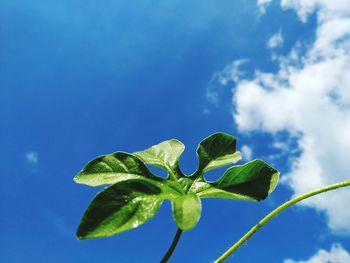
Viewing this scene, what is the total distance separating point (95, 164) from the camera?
2.14m

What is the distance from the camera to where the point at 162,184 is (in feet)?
7.13

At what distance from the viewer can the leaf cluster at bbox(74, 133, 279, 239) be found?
1.72 metres

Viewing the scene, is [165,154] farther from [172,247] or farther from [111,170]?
[172,247]

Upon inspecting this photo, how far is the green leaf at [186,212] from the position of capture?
1.70 meters

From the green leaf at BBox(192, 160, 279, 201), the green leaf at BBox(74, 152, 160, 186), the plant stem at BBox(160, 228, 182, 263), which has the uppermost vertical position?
the green leaf at BBox(74, 152, 160, 186)

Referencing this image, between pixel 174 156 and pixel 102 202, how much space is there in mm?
914

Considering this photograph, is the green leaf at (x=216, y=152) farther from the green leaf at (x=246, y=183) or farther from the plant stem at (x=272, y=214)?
the plant stem at (x=272, y=214)

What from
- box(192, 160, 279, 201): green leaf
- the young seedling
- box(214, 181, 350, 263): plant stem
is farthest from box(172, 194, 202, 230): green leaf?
box(192, 160, 279, 201): green leaf

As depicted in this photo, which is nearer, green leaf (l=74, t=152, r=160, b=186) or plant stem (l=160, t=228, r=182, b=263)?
plant stem (l=160, t=228, r=182, b=263)

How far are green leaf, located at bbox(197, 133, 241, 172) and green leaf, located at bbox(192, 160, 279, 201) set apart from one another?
9.6 inches

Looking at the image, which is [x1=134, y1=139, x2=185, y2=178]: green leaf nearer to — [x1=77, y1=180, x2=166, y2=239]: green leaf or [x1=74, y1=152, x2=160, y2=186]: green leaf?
[x1=74, y1=152, x2=160, y2=186]: green leaf

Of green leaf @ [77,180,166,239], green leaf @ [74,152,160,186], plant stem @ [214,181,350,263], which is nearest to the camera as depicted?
green leaf @ [77,180,166,239]

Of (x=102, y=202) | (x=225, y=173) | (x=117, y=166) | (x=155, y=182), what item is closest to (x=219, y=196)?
(x=225, y=173)

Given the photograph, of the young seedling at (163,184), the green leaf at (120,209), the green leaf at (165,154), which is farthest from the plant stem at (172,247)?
the green leaf at (165,154)
